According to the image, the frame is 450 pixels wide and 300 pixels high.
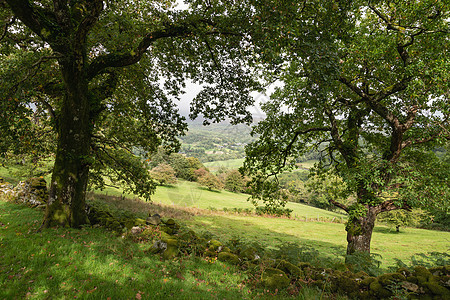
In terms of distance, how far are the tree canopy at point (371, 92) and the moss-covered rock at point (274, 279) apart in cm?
435

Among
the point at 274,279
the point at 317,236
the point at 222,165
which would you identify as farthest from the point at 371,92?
the point at 222,165

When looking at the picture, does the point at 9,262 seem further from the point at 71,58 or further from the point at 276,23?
the point at 276,23

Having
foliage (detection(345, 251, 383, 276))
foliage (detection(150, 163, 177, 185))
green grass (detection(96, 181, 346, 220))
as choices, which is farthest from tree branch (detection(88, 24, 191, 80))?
foliage (detection(150, 163, 177, 185))

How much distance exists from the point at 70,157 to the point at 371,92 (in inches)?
563

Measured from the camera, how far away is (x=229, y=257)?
23.4 ft

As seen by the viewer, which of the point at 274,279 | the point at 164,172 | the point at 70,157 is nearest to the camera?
the point at 274,279

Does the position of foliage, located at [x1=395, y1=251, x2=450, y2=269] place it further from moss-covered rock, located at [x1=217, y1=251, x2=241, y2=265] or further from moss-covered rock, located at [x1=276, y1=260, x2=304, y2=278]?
moss-covered rock, located at [x1=217, y1=251, x2=241, y2=265]

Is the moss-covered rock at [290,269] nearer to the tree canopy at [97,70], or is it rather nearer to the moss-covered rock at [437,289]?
the moss-covered rock at [437,289]

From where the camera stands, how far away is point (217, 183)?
59344 millimetres

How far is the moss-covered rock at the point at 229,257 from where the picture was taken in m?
6.97

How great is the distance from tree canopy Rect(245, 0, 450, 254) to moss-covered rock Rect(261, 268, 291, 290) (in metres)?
4.35

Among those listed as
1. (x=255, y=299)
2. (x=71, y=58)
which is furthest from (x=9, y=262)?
(x=71, y=58)

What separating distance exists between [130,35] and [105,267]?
8243 millimetres

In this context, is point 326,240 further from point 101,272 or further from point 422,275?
point 101,272
